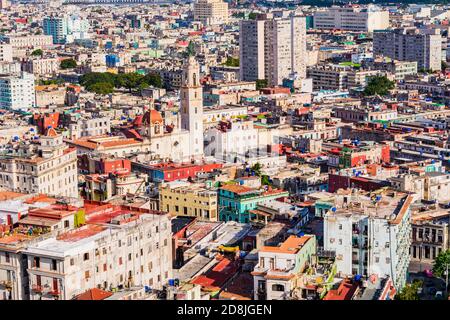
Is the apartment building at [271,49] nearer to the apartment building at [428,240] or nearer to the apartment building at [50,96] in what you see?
the apartment building at [50,96]

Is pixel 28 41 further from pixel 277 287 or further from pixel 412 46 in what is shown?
pixel 277 287

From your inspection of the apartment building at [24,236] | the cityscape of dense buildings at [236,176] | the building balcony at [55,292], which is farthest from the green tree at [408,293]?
the apartment building at [24,236]

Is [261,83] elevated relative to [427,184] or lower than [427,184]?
elevated

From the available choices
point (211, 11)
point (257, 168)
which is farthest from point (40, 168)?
point (211, 11)

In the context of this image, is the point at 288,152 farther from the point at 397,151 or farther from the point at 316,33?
the point at 316,33

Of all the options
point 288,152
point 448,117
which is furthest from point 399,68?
point 288,152

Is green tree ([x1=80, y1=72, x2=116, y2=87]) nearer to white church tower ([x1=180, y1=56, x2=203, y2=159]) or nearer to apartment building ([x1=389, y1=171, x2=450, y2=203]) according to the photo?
white church tower ([x1=180, y1=56, x2=203, y2=159])

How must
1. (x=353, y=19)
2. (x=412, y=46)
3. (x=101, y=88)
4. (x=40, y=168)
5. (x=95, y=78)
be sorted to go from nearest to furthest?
(x=40, y=168) → (x=101, y=88) → (x=95, y=78) → (x=412, y=46) → (x=353, y=19)
